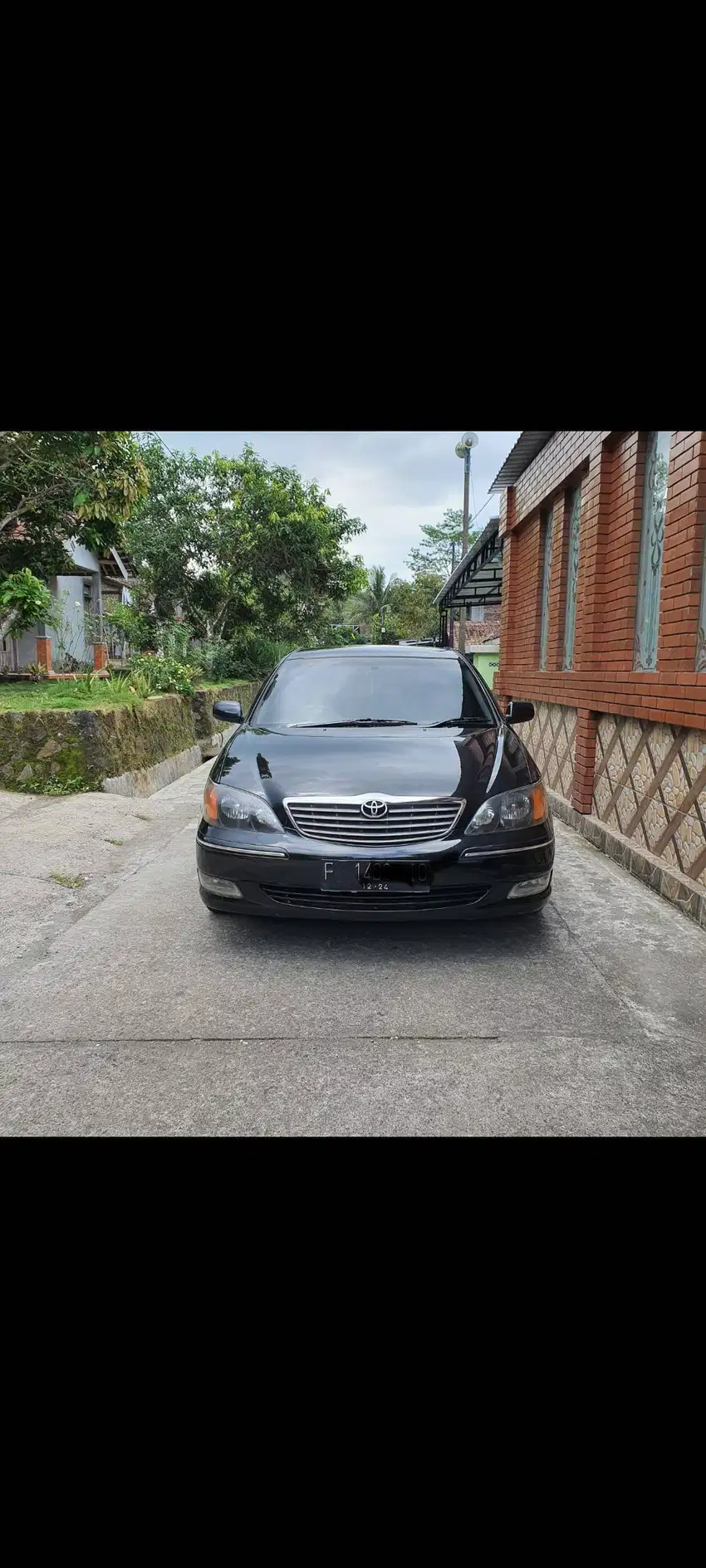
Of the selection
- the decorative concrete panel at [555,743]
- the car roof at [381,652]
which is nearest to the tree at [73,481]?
the car roof at [381,652]

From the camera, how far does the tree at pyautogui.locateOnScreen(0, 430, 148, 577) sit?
9703mm

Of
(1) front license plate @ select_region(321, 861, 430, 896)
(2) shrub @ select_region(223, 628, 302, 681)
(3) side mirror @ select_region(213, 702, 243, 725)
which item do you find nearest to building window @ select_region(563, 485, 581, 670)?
(3) side mirror @ select_region(213, 702, 243, 725)

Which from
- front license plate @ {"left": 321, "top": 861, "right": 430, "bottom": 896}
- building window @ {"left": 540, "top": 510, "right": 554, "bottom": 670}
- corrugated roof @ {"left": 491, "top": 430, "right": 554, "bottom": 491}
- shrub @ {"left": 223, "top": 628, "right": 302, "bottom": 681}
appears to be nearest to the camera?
front license plate @ {"left": 321, "top": 861, "right": 430, "bottom": 896}

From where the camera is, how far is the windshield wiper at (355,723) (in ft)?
16.0

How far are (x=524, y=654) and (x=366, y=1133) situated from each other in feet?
30.2

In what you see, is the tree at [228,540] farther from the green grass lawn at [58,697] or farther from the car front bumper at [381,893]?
the car front bumper at [381,893]

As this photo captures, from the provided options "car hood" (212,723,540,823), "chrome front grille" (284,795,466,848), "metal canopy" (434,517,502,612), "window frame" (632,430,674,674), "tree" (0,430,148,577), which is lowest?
"chrome front grille" (284,795,466,848)

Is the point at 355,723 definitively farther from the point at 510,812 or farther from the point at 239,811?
the point at 510,812

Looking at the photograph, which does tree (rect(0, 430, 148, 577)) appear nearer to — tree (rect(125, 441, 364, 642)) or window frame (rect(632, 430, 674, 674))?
window frame (rect(632, 430, 674, 674))

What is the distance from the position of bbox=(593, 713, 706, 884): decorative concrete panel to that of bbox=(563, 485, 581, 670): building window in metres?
2.12

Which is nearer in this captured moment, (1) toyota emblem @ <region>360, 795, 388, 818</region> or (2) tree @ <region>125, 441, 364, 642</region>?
(1) toyota emblem @ <region>360, 795, 388, 818</region>

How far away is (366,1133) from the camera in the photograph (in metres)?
2.51

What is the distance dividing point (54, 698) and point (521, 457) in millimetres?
6142
